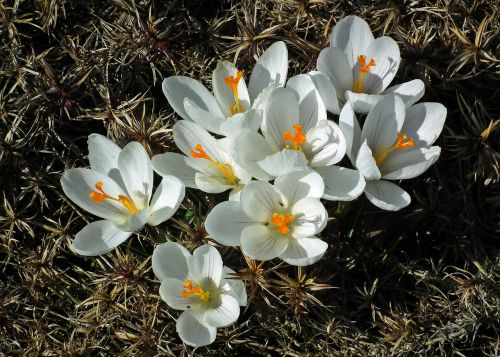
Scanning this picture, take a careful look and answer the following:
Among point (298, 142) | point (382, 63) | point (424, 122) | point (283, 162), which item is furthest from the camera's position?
point (382, 63)

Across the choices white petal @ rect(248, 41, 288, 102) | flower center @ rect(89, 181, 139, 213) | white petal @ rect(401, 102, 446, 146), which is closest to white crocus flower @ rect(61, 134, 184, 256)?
flower center @ rect(89, 181, 139, 213)

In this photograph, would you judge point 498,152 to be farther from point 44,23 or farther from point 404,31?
point 44,23

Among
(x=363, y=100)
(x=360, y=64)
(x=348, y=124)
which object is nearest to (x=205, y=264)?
(x=348, y=124)

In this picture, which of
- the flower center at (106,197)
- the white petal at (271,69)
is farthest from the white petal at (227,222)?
the white petal at (271,69)

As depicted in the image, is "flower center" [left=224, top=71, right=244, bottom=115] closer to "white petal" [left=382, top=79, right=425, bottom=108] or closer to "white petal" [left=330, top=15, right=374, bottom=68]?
"white petal" [left=330, top=15, right=374, bottom=68]

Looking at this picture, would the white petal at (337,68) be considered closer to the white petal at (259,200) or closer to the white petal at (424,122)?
the white petal at (424,122)

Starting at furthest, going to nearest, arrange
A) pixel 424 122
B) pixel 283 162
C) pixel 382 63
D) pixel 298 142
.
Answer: pixel 382 63 → pixel 424 122 → pixel 298 142 → pixel 283 162

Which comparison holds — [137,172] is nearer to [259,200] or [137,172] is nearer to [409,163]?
[259,200]

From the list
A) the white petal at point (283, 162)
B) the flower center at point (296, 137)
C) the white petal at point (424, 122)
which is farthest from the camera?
the white petal at point (424, 122)
